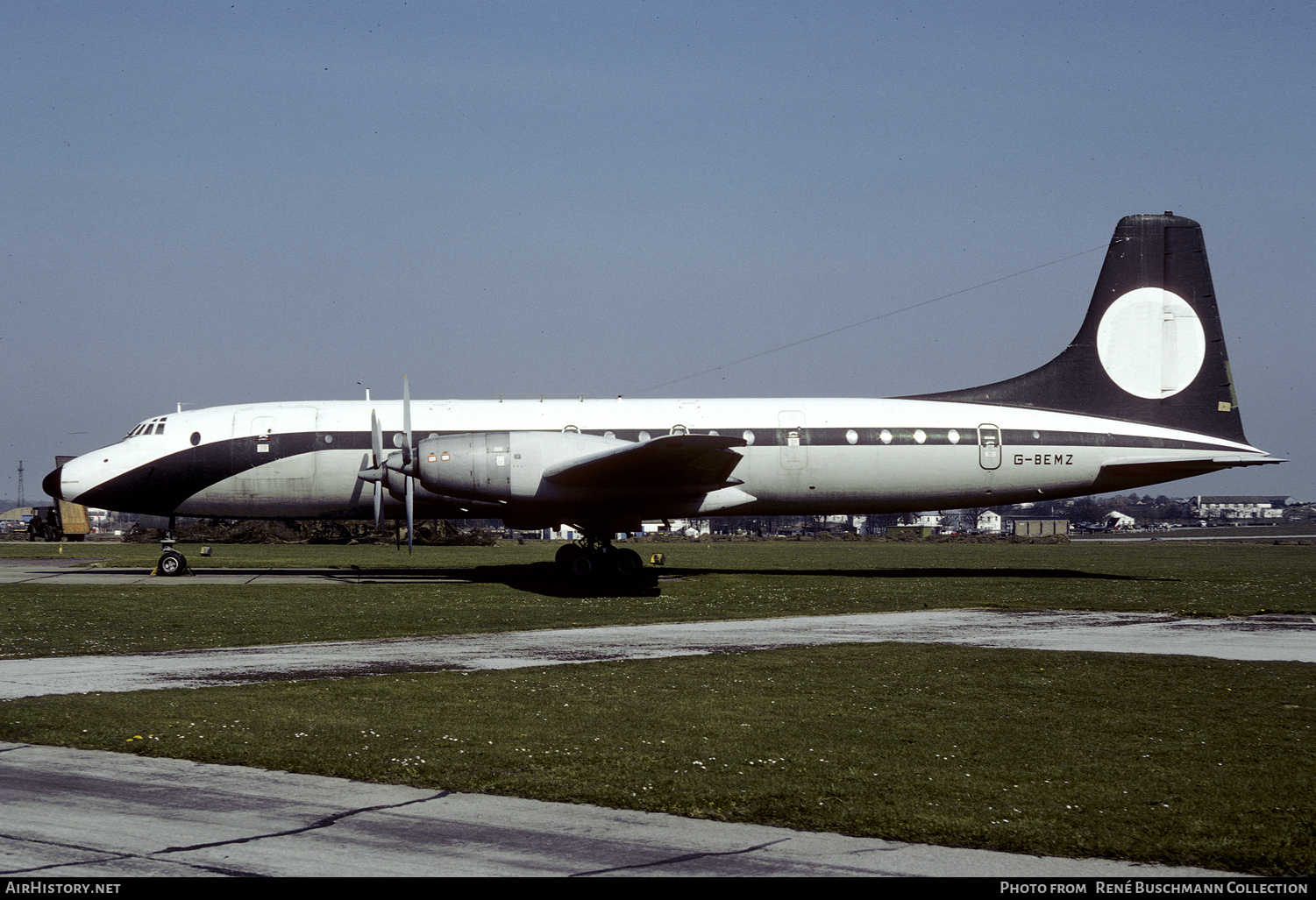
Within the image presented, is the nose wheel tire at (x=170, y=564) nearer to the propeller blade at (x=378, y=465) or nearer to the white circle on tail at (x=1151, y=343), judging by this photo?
the propeller blade at (x=378, y=465)

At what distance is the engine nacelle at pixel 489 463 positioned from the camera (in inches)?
987

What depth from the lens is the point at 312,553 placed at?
46.0m

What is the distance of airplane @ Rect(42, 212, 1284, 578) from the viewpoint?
27812 mm

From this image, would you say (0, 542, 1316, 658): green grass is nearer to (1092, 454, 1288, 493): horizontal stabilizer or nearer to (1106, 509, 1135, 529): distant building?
(1092, 454, 1288, 493): horizontal stabilizer

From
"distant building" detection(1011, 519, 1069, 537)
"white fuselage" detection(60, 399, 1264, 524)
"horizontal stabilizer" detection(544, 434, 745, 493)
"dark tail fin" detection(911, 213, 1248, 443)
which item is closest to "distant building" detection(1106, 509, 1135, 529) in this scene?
"distant building" detection(1011, 519, 1069, 537)

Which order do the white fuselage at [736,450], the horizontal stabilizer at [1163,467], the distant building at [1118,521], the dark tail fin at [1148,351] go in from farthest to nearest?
the distant building at [1118,521] → the dark tail fin at [1148,351] → the horizontal stabilizer at [1163,467] → the white fuselage at [736,450]

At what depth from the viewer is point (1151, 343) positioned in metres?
30.4

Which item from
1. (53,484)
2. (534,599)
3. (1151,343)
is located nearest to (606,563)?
(534,599)

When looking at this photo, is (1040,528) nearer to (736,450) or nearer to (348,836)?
(736,450)

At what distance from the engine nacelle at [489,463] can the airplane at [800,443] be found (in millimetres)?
1001

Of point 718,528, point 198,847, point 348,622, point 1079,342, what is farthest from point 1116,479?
point 718,528

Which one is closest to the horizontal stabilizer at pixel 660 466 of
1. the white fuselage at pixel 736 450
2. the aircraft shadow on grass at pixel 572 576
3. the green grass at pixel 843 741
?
the white fuselage at pixel 736 450

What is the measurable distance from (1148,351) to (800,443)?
10.5 m
